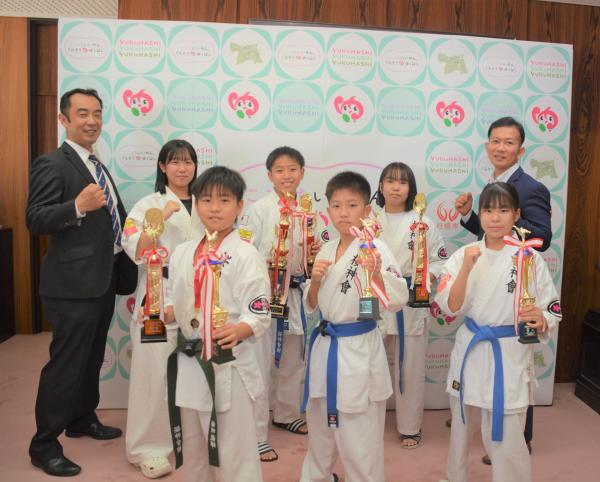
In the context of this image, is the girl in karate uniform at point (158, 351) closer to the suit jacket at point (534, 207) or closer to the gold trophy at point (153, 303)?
the gold trophy at point (153, 303)

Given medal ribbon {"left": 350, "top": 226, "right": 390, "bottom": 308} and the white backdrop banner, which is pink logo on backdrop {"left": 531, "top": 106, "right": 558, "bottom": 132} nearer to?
the white backdrop banner

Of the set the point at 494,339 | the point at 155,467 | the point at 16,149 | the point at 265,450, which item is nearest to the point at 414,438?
the point at 265,450

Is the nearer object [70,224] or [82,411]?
[70,224]

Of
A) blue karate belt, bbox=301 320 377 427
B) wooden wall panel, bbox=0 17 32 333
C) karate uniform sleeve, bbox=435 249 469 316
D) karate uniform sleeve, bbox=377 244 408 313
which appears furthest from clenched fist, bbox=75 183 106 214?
wooden wall panel, bbox=0 17 32 333

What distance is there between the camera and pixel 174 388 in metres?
2.14

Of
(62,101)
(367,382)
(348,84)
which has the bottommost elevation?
(367,382)

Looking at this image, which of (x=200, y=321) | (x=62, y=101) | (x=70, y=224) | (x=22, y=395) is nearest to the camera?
(x=200, y=321)

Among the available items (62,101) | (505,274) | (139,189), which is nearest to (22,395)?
(139,189)

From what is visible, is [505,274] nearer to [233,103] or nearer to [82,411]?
[233,103]

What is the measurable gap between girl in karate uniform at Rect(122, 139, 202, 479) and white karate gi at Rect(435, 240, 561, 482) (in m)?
1.34

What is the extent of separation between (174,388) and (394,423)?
1925 millimetres

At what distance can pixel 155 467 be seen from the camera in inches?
110

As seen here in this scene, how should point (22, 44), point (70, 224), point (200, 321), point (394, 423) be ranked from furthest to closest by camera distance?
point (22, 44) < point (394, 423) < point (70, 224) < point (200, 321)

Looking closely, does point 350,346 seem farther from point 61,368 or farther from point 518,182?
point 61,368
